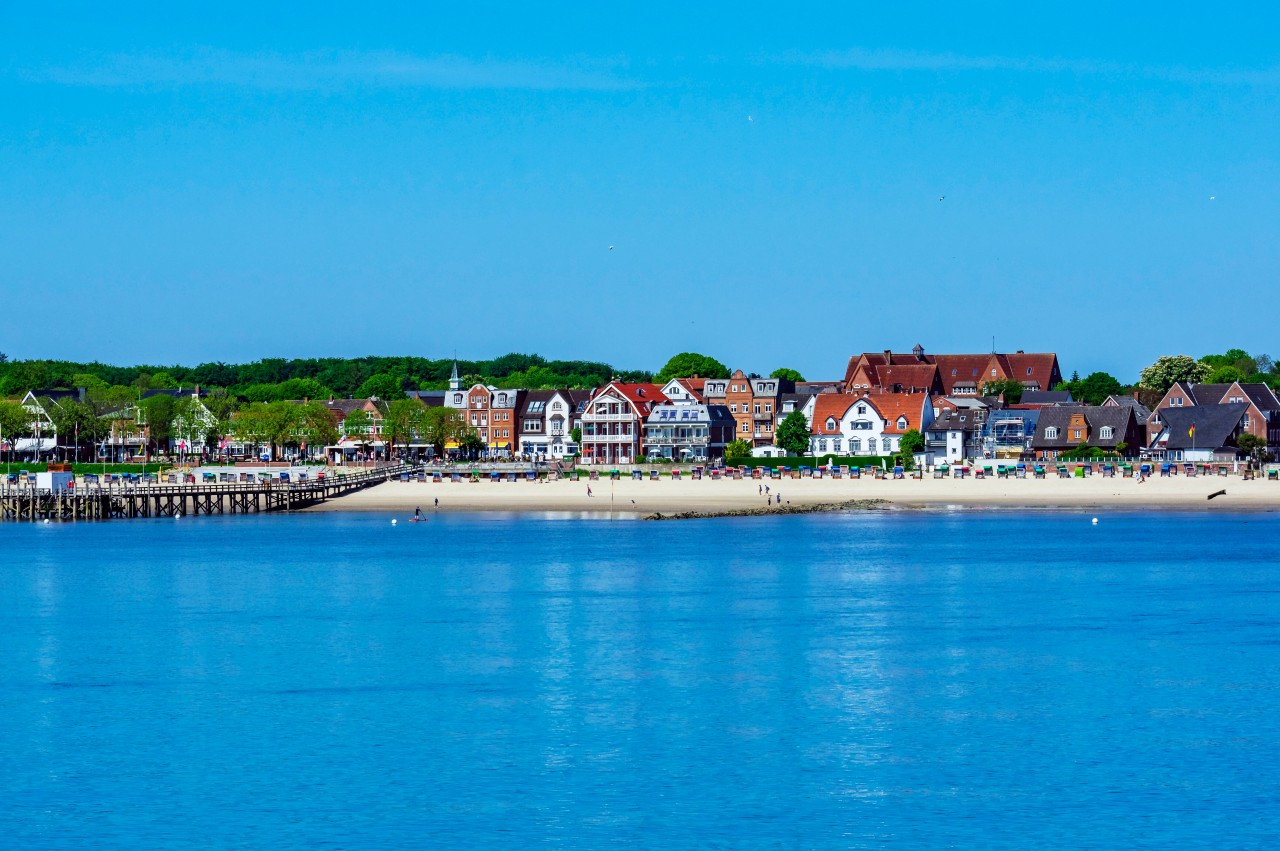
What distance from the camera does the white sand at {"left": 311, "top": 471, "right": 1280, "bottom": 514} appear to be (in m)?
83.5

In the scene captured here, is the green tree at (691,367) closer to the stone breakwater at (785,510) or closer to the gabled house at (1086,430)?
the gabled house at (1086,430)

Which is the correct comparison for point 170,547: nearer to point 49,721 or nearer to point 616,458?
point 49,721

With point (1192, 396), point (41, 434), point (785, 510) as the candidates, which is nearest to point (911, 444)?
point (1192, 396)

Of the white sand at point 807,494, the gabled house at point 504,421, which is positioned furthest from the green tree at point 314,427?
the white sand at point 807,494

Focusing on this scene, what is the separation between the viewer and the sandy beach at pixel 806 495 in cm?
Result: 8331

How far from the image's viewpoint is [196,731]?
27875 millimetres

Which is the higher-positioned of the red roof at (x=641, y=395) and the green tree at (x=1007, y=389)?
the green tree at (x=1007, y=389)

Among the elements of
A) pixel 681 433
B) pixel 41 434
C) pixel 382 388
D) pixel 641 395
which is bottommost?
pixel 41 434

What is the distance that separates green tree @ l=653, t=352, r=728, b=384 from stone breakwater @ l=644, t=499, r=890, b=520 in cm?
7158

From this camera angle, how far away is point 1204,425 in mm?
109125

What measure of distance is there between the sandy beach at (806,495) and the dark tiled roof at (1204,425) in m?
17.3

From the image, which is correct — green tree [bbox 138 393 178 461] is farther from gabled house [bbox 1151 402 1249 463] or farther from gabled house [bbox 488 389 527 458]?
gabled house [bbox 1151 402 1249 463]

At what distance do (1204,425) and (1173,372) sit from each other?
43012 millimetres

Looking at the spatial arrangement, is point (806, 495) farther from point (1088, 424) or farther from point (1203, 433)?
point (1203, 433)
